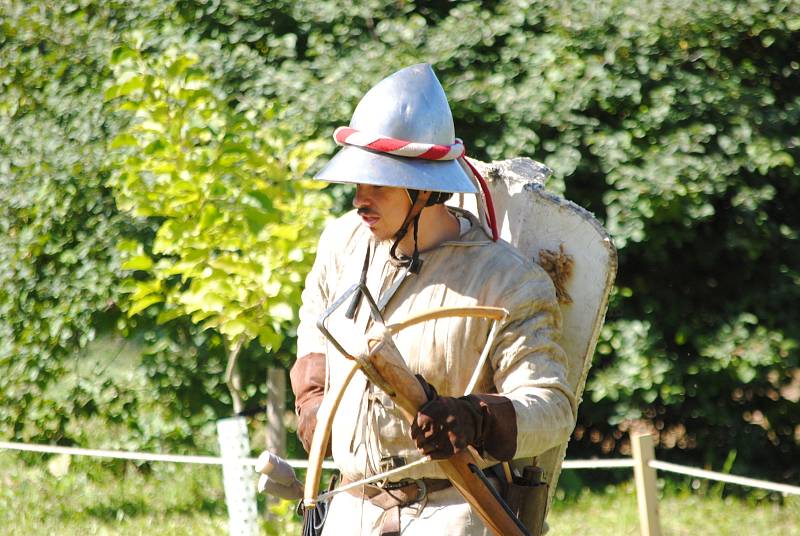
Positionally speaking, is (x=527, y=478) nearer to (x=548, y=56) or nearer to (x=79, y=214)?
(x=548, y=56)

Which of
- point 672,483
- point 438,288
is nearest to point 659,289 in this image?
point 672,483

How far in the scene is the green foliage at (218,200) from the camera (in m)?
4.57

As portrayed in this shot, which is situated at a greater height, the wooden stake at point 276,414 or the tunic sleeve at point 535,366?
the tunic sleeve at point 535,366

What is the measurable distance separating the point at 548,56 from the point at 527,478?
3.38 meters

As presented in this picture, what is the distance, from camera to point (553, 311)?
107 inches

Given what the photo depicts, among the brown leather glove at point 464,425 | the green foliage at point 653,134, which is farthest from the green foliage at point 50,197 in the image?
the brown leather glove at point 464,425

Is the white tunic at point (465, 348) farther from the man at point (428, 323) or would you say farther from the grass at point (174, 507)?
the grass at point (174, 507)

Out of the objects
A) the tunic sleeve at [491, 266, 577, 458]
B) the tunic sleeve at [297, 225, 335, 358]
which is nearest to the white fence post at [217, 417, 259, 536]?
the tunic sleeve at [297, 225, 335, 358]

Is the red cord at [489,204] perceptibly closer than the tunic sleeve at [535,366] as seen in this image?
No

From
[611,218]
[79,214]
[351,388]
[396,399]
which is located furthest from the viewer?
[79,214]

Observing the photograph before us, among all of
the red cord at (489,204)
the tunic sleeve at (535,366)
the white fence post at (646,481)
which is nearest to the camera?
the tunic sleeve at (535,366)

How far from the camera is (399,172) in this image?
2623 mm

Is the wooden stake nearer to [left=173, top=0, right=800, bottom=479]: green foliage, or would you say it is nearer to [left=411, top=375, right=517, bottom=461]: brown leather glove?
[left=173, top=0, right=800, bottom=479]: green foliage

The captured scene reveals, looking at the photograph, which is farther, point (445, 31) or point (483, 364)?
point (445, 31)
